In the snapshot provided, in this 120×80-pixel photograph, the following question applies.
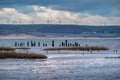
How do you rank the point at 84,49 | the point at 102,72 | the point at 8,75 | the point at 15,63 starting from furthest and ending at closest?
the point at 84,49, the point at 15,63, the point at 102,72, the point at 8,75

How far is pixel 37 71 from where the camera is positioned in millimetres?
51031

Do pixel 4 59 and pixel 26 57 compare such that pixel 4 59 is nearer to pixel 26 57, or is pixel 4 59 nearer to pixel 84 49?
pixel 26 57

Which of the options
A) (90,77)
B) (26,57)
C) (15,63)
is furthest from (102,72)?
(26,57)

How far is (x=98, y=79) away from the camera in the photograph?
43938mm

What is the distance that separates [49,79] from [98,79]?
4.95 m

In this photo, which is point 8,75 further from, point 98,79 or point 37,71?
point 98,79

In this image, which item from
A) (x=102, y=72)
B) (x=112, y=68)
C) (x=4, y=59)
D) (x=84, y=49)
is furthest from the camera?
(x=84, y=49)

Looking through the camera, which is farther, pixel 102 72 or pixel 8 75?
pixel 102 72

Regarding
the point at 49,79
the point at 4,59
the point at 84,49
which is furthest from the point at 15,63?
the point at 84,49

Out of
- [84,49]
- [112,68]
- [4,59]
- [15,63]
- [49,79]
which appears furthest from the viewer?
[84,49]

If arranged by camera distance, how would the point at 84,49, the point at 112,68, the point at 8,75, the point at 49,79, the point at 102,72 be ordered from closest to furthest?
the point at 49,79
the point at 8,75
the point at 102,72
the point at 112,68
the point at 84,49

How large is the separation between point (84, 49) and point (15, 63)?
45.6m

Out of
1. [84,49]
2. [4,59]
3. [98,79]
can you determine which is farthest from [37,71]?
[84,49]

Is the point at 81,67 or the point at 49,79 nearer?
the point at 49,79
